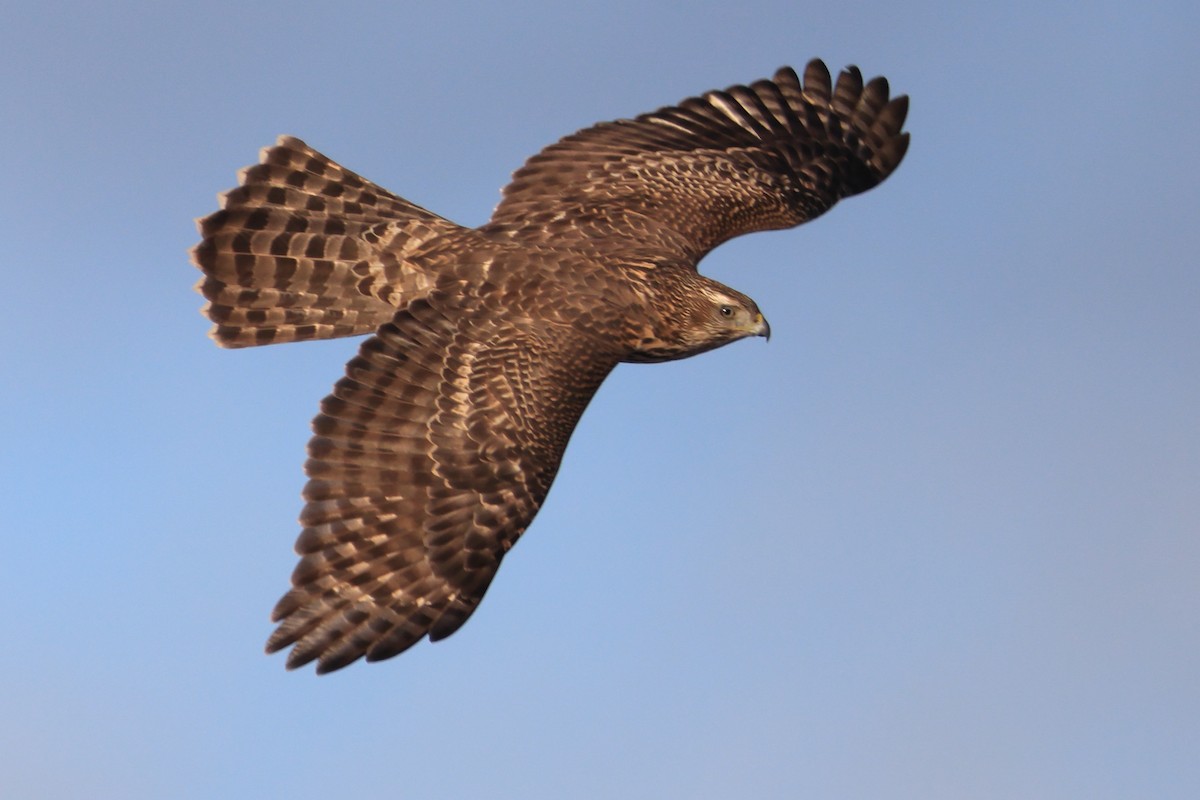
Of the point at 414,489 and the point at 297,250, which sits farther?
the point at 297,250

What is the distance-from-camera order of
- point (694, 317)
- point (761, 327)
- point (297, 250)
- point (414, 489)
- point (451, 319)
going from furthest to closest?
1. point (297, 250)
2. point (761, 327)
3. point (694, 317)
4. point (451, 319)
5. point (414, 489)

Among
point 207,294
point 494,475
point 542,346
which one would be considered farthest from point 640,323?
point 207,294

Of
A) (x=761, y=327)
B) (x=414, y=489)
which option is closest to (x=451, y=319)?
(x=414, y=489)

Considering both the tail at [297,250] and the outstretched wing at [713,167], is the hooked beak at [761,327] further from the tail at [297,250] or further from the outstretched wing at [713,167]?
the tail at [297,250]

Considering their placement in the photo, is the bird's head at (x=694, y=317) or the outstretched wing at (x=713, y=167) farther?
the outstretched wing at (x=713, y=167)

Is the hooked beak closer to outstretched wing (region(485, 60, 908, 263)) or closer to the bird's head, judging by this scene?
the bird's head

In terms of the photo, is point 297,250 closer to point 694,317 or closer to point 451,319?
point 451,319

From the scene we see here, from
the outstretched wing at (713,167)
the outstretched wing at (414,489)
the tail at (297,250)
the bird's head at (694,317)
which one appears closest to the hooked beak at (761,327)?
the bird's head at (694,317)
